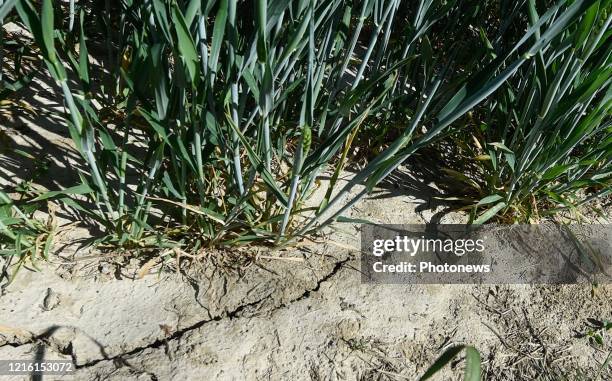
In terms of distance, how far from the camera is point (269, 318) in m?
1.24

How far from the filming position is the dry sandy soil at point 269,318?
1138 mm

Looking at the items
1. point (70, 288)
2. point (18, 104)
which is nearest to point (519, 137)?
point (70, 288)

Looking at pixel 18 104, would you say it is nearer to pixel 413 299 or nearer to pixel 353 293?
pixel 353 293

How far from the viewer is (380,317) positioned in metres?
1.30

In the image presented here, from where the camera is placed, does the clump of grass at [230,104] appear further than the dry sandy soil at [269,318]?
Answer: No

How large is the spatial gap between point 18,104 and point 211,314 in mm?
728

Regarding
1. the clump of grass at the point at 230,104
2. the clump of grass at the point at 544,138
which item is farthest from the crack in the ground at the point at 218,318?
the clump of grass at the point at 544,138

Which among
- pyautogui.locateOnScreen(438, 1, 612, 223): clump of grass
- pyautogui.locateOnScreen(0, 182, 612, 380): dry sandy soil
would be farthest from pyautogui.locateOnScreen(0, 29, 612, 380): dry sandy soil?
pyautogui.locateOnScreen(438, 1, 612, 223): clump of grass

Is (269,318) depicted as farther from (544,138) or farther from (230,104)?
(544,138)

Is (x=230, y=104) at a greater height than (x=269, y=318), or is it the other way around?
(x=230, y=104)

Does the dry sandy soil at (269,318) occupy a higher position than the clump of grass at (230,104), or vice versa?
the clump of grass at (230,104)

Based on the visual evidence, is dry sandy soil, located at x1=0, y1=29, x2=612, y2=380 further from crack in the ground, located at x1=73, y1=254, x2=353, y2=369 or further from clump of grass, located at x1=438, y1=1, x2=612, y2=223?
clump of grass, located at x1=438, y1=1, x2=612, y2=223

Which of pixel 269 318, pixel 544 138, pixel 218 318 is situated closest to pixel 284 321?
pixel 269 318

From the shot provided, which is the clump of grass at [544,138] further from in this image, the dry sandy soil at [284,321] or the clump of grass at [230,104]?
the dry sandy soil at [284,321]
